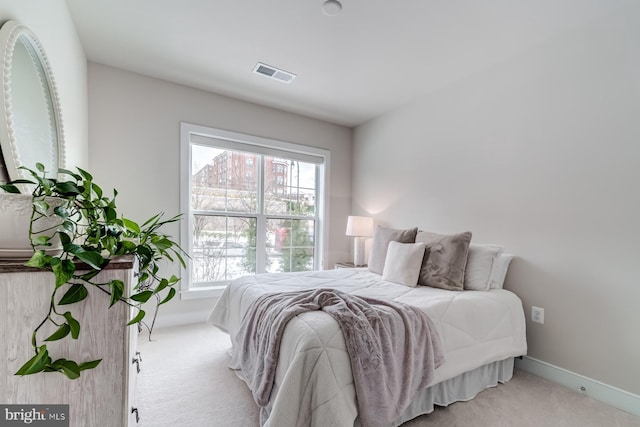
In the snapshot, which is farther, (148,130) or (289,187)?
(289,187)

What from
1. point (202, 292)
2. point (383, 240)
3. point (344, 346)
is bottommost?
point (202, 292)

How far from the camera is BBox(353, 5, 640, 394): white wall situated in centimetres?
195

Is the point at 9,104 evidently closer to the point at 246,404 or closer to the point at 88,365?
the point at 88,365

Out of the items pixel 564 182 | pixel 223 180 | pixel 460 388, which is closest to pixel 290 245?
pixel 223 180

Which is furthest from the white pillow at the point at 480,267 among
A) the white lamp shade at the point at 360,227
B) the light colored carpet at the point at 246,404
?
the white lamp shade at the point at 360,227

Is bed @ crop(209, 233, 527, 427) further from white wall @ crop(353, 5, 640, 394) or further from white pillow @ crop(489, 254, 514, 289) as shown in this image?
white wall @ crop(353, 5, 640, 394)

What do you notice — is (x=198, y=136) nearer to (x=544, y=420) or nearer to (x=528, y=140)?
(x=528, y=140)

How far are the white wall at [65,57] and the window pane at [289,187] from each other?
1.93 m

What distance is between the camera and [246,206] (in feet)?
12.3

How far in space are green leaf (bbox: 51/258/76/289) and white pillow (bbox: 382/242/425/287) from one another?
2231 mm

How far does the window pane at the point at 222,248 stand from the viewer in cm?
342

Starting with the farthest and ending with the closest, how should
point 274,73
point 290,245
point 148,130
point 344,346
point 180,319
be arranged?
point 290,245
point 180,319
point 148,130
point 274,73
point 344,346

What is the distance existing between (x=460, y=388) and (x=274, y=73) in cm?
314

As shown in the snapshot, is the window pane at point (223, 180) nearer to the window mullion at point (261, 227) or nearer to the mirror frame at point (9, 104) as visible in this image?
the window mullion at point (261, 227)
